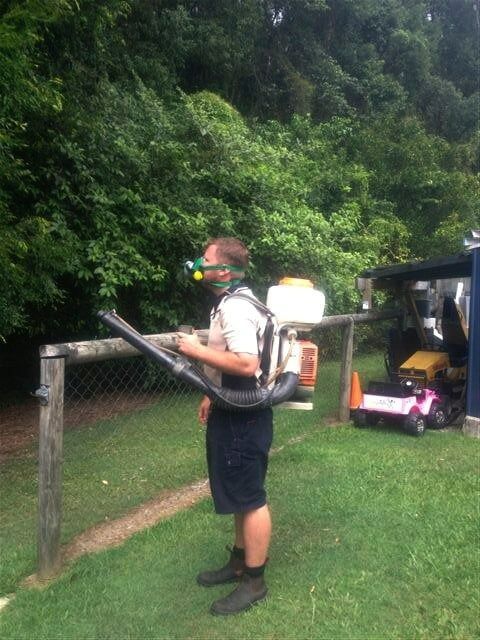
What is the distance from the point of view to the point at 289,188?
11.0 m

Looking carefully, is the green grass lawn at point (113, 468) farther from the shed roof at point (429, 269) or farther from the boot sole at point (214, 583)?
the shed roof at point (429, 269)

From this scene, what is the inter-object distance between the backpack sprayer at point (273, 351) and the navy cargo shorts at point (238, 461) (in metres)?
0.12

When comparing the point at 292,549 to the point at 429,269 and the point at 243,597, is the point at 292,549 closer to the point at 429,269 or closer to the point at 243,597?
the point at 243,597

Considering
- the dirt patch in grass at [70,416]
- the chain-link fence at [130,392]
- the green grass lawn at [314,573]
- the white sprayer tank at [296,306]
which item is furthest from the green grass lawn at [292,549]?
the white sprayer tank at [296,306]

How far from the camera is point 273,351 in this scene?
11.5ft

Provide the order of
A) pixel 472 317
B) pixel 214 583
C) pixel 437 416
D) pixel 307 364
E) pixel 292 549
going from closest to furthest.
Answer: pixel 214 583 < pixel 292 549 < pixel 307 364 < pixel 472 317 < pixel 437 416

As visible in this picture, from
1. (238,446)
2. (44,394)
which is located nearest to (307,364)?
(238,446)

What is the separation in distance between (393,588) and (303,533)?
0.90m

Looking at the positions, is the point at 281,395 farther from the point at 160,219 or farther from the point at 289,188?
the point at 289,188

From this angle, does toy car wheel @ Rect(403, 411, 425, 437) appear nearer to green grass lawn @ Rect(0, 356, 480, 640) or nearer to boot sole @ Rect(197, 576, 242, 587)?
green grass lawn @ Rect(0, 356, 480, 640)

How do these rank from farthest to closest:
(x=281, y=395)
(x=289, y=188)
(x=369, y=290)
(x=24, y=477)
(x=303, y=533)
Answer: (x=289, y=188), (x=369, y=290), (x=24, y=477), (x=303, y=533), (x=281, y=395)

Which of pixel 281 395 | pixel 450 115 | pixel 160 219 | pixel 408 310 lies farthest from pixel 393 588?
pixel 450 115

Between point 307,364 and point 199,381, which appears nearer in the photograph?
point 199,381

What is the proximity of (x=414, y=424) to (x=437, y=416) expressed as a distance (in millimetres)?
596
